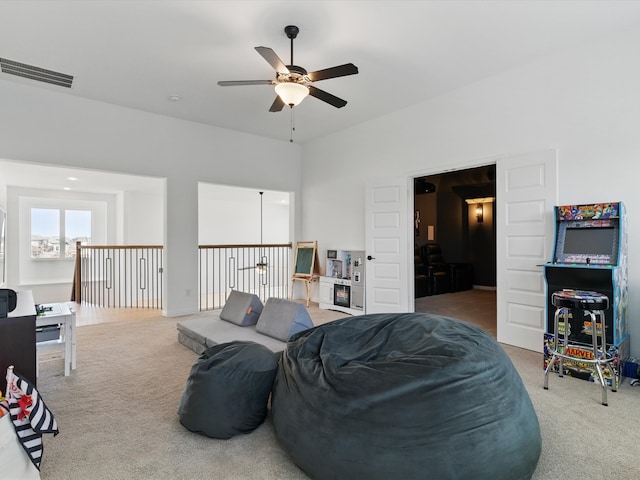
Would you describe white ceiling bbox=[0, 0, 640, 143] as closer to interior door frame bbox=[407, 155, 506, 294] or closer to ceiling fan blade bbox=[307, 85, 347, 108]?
ceiling fan blade bbox=[307, 85, 347, 108]

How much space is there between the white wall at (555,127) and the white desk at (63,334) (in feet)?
14.6

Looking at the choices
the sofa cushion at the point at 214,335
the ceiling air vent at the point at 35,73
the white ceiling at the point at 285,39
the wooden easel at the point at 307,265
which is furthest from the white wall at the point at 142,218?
the sofa cushion at the point at 214,335

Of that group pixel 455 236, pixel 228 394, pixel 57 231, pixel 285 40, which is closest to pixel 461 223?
pixel 455 236

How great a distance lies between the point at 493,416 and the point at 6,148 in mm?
5831

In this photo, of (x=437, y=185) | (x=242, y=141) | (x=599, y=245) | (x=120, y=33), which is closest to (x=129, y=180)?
(x=242, y=141)

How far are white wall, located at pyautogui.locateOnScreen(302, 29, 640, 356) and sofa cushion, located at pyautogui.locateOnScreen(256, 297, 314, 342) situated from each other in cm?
289

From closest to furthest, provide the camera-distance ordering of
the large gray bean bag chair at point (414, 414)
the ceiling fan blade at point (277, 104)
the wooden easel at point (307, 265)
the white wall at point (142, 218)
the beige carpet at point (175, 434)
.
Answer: the large gray bean bag chair at point (414, 414)
the beige carpet at point (175, 434)
the ceiling fan blade at point (277, 104)
the wooden easel at point (307, 265)
the white wall at point (142, 218)

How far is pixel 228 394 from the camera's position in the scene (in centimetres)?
216

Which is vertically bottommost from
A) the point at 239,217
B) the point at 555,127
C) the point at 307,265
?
the point at 307,265

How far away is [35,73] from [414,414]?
5.36m

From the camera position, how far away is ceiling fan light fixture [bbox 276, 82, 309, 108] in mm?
3197

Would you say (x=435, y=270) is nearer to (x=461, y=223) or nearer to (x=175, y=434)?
(x=461, y=223)

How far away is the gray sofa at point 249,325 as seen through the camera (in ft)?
10.9

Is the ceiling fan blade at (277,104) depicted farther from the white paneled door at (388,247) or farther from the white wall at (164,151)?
the white wall at (164,151)
